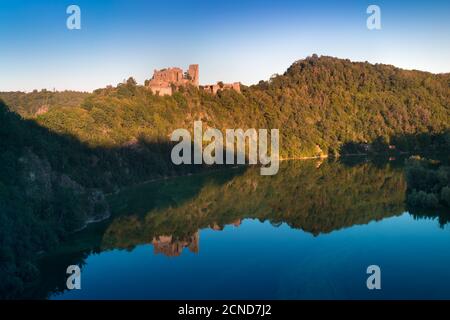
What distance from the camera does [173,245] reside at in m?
28.4

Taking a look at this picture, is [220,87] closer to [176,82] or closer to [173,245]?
[176,82]

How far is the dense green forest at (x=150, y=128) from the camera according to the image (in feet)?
92.6

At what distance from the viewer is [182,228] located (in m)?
32.9

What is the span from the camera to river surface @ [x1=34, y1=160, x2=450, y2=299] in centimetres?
2017

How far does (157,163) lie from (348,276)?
118 ft

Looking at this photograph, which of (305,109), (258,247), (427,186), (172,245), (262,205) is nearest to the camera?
(258,247)

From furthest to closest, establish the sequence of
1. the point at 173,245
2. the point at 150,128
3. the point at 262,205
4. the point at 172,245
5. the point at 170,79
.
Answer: the point at 170,79
the point at 150,128
the point at 262,205
the point at 172,245
the point at 173,245

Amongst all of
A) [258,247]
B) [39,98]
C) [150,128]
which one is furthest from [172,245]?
[39,98]

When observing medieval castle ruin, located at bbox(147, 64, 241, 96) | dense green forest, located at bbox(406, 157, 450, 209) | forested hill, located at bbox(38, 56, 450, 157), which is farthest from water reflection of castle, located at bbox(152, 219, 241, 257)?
medieval castle ruin, located at bbox(147, 64, 241, 96)

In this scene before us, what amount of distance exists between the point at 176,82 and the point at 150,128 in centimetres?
1935

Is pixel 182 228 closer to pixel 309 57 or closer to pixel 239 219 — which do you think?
pixel 239 219

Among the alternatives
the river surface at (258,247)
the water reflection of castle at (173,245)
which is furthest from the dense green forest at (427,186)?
the water reflection of castle at (173,245)

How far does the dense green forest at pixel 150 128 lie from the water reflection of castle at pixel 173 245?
526 cm

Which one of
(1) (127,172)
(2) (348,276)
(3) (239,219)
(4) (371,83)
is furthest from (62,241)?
(4) (371,83)
